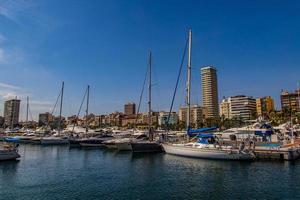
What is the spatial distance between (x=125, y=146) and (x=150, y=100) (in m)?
12.5

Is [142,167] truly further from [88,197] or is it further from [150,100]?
[150,100]

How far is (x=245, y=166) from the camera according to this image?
112ft

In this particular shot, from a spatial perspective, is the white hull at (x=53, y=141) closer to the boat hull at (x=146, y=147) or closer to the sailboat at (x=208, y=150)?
the boat hull at (x=146, y=147)

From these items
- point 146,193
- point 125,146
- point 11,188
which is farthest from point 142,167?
point 125,146

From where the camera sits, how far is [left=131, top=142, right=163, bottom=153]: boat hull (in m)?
51.0

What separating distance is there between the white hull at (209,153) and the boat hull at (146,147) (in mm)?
7080

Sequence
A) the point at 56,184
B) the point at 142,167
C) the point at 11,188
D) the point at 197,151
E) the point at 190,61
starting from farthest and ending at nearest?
the point at 190,61 → the point at 197,151 → the point at 142,167 → the point at 56,184 → the point at 11,188

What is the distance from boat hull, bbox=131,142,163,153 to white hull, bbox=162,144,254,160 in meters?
7.08

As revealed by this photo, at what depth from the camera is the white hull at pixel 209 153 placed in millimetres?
38375

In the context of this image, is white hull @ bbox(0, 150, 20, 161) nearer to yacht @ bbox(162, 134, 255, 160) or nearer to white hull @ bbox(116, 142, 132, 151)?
white hull @ bbox(116, 142, 132, 151)

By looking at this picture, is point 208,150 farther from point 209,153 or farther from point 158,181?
point 158,181

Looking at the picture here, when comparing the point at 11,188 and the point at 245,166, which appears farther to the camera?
the point at 245,166

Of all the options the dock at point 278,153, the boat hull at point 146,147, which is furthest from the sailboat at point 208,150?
the boat hull at point 146,147

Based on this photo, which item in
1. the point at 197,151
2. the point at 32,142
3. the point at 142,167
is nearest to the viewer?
the point at 142,167
